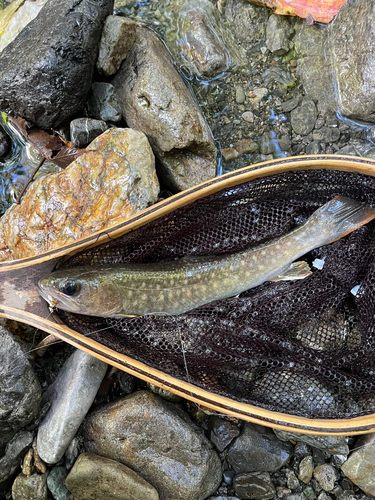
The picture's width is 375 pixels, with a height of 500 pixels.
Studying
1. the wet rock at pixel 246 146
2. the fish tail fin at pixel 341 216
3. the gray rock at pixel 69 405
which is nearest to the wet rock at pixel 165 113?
the wet rock at pixel 246 146

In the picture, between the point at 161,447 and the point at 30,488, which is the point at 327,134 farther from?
the point at 30,488

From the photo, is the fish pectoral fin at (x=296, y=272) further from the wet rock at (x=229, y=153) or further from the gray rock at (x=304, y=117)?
the gray rock at (x=304, y=117)

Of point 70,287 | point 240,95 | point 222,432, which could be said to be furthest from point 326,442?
point 240,95

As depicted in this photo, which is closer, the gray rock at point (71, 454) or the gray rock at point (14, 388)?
the gray rock at point (14, 388)

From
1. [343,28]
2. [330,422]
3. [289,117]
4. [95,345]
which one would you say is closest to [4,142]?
[95,345]

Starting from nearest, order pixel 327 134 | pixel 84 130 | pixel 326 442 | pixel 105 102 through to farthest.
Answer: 1. pixel 326 442
2. pixel 84 130
3. pixel 105 102
4. pixel 327 134

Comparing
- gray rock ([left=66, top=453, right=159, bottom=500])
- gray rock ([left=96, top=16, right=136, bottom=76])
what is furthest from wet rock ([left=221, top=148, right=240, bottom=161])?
gray rock ([left=66, top=453, right=159, bottom=500])

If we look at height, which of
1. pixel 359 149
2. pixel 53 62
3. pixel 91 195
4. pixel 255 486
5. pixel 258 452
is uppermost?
pixel 53 62
